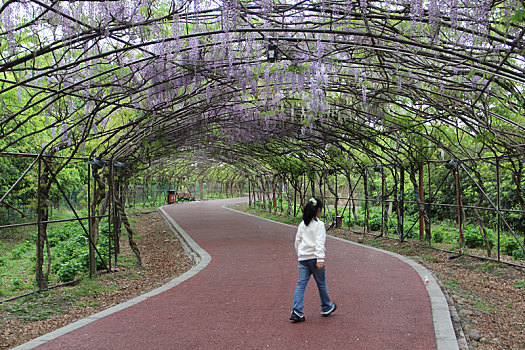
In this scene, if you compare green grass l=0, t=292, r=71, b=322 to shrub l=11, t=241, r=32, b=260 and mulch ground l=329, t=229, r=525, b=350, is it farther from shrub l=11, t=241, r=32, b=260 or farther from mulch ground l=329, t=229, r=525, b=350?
shrub l=11, t=241, r=32, b=260

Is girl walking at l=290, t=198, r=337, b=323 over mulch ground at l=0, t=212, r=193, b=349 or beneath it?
over

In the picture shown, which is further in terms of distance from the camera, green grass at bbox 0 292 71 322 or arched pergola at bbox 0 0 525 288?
green grass at bbox 0 292 71 322

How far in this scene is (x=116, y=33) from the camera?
5.39m

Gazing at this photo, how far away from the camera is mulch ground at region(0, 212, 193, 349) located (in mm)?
4784

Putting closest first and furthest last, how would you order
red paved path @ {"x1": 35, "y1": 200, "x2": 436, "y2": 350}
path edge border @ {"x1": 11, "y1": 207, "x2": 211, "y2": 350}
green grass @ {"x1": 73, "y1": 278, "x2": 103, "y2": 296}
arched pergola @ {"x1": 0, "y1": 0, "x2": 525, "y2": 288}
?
red paved path @ {"x1": 35, "y1": 200, "x2": 436, "y2": 350} < path edge border @ {"x1": 11, "y1": 207, "x2": 211, "y2": 350} < arched pergola @ {"x1": 0, "y1": 0, "x2": 525, "y2": 288} < green grass @ {"x1": 73, "y1": 278, "x2": 103, "y2": 296}

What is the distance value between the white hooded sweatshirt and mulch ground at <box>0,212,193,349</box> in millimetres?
2849

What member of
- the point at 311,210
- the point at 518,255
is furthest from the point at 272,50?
the point at 518,255

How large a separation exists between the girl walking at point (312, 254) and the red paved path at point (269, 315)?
19cm

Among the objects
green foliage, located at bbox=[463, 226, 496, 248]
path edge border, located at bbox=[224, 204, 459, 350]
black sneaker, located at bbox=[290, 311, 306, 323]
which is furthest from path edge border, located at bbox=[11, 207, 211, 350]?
green foliage, located at bbox=[463, 226, 496, 248]

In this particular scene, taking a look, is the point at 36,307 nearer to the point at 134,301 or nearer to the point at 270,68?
the point at 134,301

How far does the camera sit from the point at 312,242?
191 inches

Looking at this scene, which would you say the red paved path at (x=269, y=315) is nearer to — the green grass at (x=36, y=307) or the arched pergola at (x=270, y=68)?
the green grass at (x=36, y=307)

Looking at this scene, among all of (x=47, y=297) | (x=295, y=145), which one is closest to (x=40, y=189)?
(x=47, y=297)

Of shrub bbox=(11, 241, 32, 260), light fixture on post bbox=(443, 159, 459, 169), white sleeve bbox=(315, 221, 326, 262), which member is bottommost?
shrub bbox=(11, 241, 32, 260)
